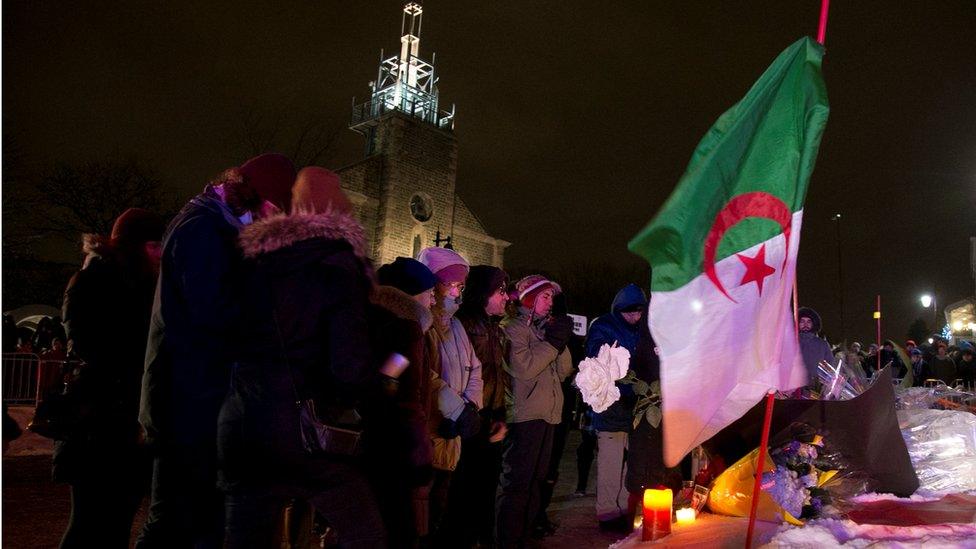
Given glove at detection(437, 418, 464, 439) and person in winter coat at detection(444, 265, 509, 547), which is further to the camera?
person in winter coat at detection(444, 265, 509, 547)

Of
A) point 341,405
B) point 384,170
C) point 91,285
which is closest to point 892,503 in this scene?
point 341,405

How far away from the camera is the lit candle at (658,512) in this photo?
14.3 ft

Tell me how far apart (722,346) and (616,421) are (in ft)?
7.67

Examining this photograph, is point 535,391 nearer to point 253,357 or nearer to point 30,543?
point 253,357

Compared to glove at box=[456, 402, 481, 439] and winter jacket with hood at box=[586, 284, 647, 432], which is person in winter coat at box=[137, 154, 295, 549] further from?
winter jacket with hood at box=[586, 284, 647, 432]

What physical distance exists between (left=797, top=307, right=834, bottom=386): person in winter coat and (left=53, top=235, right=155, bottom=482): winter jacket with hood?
5.01m

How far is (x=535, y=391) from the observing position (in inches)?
199

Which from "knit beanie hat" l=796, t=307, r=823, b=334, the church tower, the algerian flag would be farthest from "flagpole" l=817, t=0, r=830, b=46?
the church tower

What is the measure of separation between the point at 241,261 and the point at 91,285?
3.72ft

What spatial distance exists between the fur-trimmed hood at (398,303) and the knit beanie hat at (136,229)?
129 centimetres

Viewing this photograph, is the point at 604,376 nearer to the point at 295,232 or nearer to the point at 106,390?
the point at 295,232

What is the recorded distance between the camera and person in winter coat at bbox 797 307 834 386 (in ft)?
22.2

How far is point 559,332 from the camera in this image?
506cm

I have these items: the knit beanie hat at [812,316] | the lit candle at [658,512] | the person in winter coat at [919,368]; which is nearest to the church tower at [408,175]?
the person in winter coat at [919,368]
